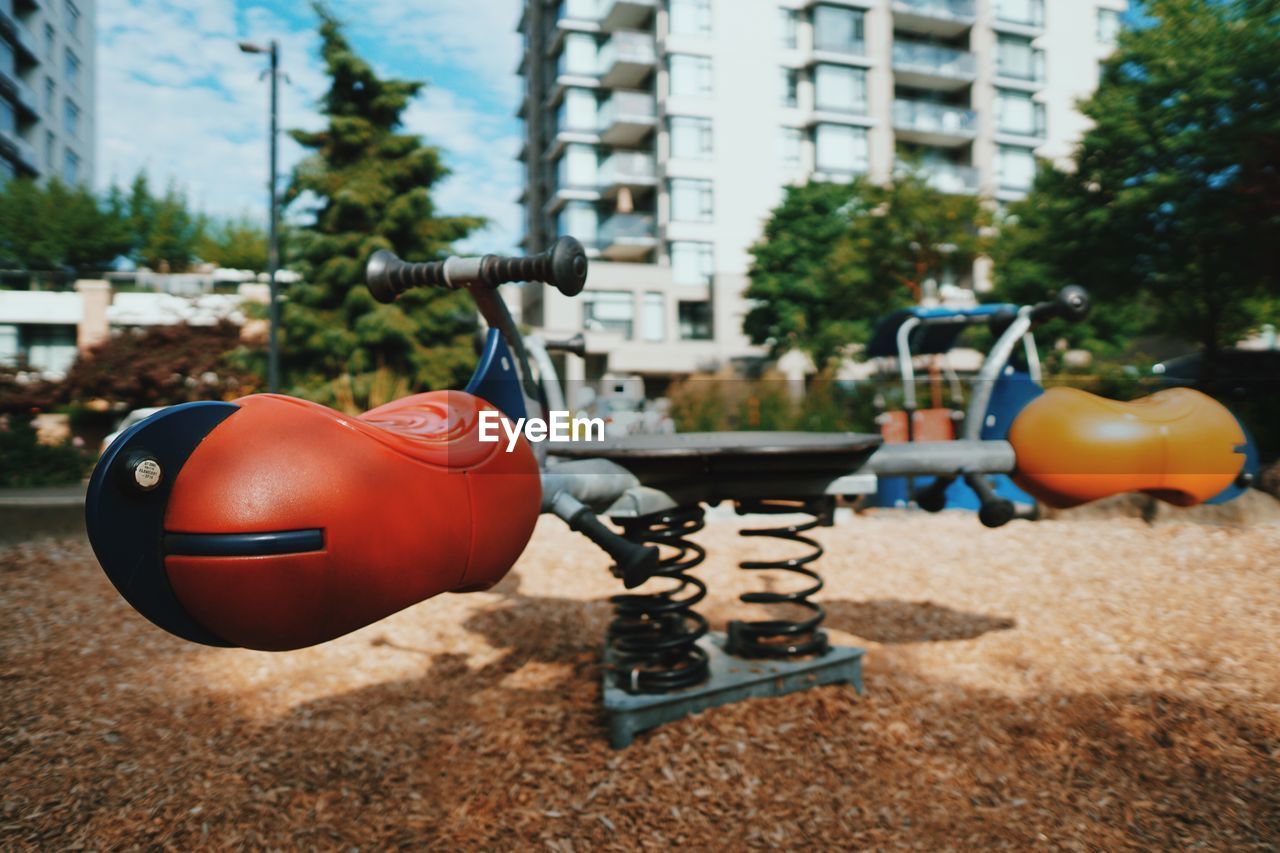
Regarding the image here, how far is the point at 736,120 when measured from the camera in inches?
1230

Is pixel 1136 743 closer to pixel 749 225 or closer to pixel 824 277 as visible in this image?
pixel 824 277

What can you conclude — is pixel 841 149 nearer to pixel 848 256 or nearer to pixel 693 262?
pixel 693 262

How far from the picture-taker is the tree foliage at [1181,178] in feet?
35.5

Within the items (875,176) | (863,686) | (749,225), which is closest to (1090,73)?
(875,176)

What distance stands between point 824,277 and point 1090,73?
79.2 feet

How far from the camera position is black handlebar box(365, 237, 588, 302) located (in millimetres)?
1616

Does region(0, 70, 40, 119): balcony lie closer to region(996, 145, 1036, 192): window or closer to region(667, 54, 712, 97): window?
region(667, 54, 712, 97): window

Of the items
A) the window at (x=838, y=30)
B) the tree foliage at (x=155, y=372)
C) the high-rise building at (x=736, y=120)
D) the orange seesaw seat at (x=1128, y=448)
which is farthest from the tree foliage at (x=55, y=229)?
the orange seesaw seat at (x=1128, y=448)

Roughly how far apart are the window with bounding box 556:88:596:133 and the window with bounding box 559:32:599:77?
836mm

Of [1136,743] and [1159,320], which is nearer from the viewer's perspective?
[1136,743]

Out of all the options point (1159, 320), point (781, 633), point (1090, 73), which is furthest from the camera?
point (1090, 73)

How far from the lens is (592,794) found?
2.46 metres

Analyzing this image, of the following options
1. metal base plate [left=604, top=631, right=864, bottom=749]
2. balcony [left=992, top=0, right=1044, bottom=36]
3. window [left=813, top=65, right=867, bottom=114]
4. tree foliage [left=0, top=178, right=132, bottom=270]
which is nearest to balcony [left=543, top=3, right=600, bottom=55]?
window [left=813, top=65, right=867, bottom=114]

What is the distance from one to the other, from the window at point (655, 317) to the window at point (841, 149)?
31.1ft
